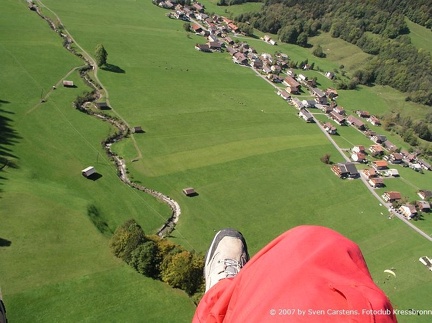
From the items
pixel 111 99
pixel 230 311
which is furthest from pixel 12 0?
pixel 230 311

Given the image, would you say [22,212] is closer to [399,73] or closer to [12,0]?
[12,0]

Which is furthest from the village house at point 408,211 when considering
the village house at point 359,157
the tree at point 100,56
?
the tree at point 100,56

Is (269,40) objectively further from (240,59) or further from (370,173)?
(370,173)

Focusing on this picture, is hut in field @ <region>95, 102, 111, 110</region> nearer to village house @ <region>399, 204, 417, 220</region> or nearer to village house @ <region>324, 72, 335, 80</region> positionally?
village house @ <region>399, 204, 417, 220</region>

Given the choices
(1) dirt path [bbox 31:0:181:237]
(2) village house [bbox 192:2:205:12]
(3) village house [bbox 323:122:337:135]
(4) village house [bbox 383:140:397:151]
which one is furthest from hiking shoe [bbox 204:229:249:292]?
(2) village house [bbox 192:2:205:12]

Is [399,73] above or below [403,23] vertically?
below
